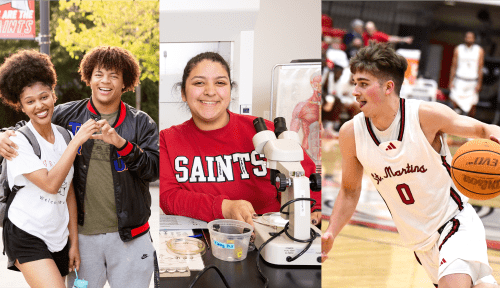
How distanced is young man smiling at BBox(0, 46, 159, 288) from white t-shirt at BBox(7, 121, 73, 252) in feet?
0.22

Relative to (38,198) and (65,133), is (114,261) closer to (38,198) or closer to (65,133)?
(38,198)

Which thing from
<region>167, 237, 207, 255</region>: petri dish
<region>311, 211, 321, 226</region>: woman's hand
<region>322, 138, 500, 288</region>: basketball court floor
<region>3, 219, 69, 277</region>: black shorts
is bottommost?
<region>322, 138, 500, 288</region>: basketball court floor

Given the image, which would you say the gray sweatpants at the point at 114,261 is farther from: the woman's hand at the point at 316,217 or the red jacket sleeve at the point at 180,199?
the woman's hand at the point at 316,217

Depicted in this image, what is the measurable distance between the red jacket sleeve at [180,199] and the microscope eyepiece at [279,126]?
0.26 metres

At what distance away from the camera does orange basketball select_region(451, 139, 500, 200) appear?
1380 millimetres

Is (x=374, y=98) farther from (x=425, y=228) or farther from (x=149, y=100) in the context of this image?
(x=149, y=100)

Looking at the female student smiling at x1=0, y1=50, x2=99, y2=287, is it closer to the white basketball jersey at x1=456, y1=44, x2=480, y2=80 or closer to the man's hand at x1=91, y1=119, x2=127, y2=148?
the man's hand at x1=91, y1=119, x2=127, y2=148

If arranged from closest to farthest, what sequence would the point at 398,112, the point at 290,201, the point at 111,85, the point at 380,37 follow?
the point at 290,201
the point at 111,85
the point at 398,112
the point at 380,37

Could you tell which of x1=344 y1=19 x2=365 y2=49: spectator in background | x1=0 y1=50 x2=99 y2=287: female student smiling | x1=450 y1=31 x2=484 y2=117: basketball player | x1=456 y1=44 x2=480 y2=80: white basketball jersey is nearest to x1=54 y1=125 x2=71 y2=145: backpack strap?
x1=0 y1=50 x2=99 y2=287: female student smiling

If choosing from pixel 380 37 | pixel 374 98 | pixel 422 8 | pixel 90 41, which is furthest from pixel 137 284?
pixel 422 8

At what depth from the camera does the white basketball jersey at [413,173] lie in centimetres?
160

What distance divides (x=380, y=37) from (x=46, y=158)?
344 inches

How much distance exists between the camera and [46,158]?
4.34ft

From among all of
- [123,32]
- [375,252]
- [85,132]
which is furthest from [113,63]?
[375,252]
